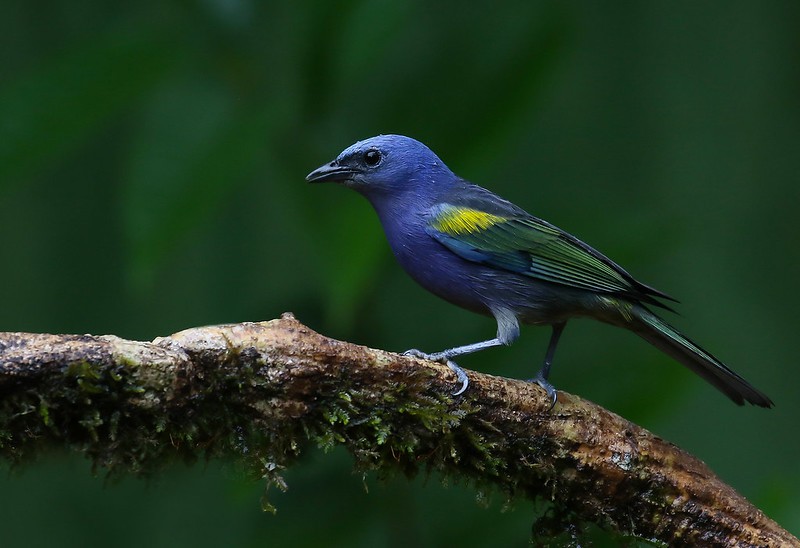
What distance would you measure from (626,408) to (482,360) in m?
0.52

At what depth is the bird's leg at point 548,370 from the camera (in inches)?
109

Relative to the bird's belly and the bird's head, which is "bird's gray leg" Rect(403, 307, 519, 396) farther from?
the bird's head

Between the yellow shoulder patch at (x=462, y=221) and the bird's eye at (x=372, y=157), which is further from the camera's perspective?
the bird's eye at (x=372, y=157)

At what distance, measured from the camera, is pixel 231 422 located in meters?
2.40

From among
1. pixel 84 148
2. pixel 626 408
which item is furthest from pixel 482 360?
pixel 84 148

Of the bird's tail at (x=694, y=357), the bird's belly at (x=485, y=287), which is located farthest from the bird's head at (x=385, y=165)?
the bird's tail at (x=694, y=357)

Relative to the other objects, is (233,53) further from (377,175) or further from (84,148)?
(84,148)

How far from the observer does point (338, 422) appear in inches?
96.1

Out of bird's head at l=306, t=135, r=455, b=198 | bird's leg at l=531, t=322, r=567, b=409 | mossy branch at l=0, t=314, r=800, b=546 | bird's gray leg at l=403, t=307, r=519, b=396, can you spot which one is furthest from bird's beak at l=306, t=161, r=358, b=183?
mossy branch at l=0, t=314, r=800, b=546

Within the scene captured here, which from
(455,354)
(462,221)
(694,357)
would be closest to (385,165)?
(462,221)

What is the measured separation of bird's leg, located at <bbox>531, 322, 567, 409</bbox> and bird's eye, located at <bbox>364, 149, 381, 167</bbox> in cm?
91

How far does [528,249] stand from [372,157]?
684 mm

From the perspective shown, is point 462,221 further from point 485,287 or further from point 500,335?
point 500,335

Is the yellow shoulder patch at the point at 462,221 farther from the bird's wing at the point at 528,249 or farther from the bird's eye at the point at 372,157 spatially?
the bird's eye at the point at 372,157
